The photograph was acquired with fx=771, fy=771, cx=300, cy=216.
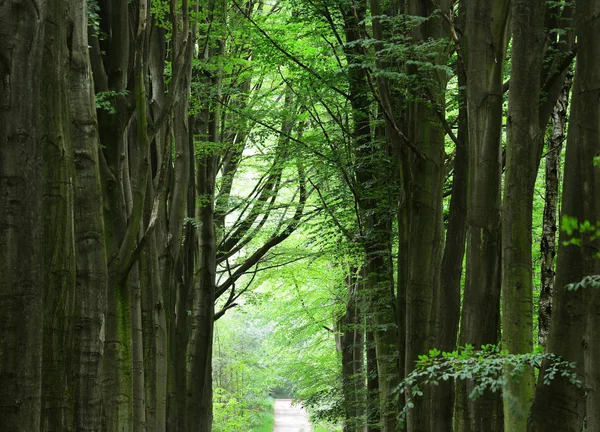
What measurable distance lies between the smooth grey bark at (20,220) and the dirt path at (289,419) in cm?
3931

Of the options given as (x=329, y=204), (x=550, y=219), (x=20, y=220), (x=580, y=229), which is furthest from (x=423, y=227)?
(x=20, y=220)

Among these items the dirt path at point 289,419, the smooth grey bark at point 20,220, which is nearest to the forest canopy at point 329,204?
the smooth grey bark at point 20,220

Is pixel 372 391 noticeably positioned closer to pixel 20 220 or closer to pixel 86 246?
pixel 86 246

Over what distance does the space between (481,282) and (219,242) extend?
41.8ft

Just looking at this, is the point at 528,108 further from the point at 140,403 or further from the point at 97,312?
the point at 140,403

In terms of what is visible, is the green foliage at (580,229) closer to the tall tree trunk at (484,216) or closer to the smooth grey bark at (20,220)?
the tall tree trunk at (484,216)

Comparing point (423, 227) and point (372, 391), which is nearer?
point (423, 227)

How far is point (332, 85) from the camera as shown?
12.9 meters

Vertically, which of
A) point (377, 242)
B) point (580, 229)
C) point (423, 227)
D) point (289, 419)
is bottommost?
point (289, 419)

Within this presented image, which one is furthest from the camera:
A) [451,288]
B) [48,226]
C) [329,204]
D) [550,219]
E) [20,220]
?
[329,204]

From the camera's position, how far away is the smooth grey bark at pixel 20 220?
13.5ft

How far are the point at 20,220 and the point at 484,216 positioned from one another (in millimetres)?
3886

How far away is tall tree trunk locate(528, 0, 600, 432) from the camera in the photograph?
185 inches

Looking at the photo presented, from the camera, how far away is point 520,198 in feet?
18.8
